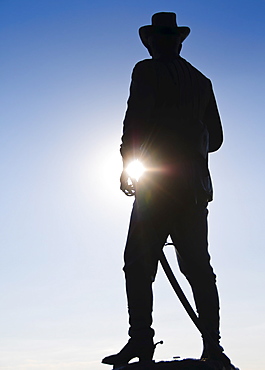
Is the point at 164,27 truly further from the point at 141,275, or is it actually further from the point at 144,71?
the point at 141,275

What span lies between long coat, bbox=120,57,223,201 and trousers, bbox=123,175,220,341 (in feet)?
0.80

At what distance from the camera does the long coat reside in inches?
275

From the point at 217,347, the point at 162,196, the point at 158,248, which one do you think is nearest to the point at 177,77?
the point at 162,196

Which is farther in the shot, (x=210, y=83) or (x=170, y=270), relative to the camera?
(x=210, y=83)

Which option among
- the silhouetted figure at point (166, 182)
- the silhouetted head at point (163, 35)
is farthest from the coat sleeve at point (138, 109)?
the silhouetted head at point (163, 35)

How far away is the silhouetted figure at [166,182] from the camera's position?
22.1 ft

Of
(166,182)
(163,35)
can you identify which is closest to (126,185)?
(166,182)

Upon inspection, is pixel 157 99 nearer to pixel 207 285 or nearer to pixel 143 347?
pixel 207 285

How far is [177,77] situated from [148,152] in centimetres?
87

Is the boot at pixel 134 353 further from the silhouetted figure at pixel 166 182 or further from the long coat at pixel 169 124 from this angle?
the long coat at pixel 169 124

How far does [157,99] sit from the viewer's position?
23.3ft

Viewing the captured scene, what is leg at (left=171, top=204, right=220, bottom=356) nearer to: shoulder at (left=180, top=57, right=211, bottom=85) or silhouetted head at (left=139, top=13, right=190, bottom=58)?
shoulder at (left=180, top=57, right=211, bottom=85)

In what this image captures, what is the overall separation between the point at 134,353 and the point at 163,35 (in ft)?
11.0

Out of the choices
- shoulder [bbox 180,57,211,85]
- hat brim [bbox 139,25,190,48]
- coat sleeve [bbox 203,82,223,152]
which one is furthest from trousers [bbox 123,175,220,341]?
hat brim [bbox 139,25,190,48]
